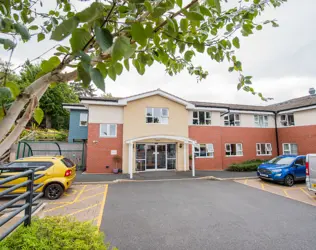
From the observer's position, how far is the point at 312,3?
5.48 feet

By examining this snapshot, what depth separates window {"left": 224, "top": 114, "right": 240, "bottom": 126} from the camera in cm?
1730

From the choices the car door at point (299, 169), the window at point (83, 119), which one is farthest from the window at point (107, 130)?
the car door at point (299, 169)

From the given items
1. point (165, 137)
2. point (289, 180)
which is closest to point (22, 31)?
point (165, 137)

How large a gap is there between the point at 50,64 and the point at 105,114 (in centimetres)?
1363

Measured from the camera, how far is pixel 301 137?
16359 millimetres

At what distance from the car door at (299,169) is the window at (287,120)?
7916 millimetres

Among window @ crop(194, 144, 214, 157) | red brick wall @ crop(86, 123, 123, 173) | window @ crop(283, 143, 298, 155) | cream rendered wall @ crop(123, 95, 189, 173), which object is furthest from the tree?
window @ crop(283, 143, 298, 155)

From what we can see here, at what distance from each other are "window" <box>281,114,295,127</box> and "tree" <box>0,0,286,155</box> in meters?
20.1

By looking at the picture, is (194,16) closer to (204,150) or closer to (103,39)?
(103,39)

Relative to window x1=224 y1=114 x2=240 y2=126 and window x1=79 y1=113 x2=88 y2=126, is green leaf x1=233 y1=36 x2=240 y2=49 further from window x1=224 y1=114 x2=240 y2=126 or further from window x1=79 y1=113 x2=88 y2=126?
window x1=79 y1=113 x2=88 y2=126

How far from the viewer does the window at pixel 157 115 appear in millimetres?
14762

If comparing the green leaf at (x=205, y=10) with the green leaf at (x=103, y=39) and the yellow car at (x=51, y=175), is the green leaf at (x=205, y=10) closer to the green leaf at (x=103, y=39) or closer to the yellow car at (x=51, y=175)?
the green leaf at (x=103, y=39)

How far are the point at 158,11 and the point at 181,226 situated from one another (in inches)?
218

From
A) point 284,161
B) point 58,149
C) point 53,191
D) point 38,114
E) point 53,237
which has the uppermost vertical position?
point 38,114
